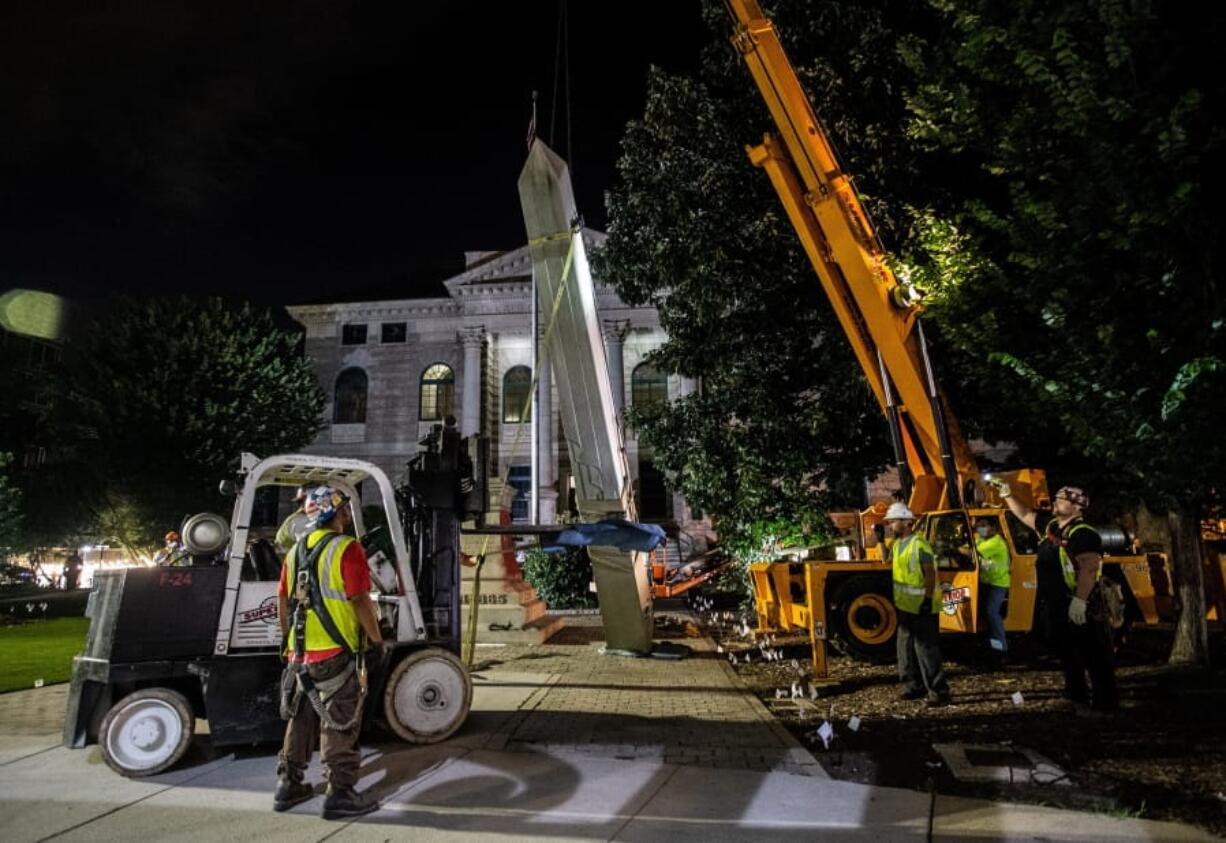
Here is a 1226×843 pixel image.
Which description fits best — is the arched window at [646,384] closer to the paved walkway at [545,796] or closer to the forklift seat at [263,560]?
the paved walkway at [545,796]

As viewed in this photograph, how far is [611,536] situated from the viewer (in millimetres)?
8172

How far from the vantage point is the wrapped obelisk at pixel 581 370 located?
9.15 m

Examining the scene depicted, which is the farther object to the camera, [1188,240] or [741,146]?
[741,146]

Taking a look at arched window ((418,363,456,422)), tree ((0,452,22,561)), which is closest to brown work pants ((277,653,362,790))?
tree ((0,452,22,561))

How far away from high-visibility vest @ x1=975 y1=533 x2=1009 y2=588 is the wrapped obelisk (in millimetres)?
4368

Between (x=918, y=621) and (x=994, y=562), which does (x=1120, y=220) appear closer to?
(x=918, y=621)

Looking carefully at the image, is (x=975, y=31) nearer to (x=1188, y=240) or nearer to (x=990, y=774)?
(x=1188, y=240)

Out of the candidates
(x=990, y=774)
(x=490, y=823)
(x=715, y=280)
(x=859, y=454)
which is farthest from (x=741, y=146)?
(x=490, y=823)

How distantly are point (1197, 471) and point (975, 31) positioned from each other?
4.38 metres

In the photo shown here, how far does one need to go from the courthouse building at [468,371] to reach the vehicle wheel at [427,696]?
28.4m

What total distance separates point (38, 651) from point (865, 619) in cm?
1328

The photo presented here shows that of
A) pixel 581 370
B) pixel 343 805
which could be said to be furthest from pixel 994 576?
pixel 343 805

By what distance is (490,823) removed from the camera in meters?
3.75

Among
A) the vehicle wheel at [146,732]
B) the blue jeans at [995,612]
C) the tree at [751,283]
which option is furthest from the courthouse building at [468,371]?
the vehicle wheel at [146,732]
